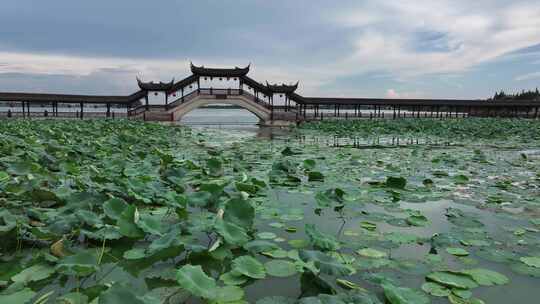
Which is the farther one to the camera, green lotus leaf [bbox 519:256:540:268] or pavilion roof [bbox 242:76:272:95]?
pavilion roof [bbox 242:76:272:95]

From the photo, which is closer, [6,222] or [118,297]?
[118,297]

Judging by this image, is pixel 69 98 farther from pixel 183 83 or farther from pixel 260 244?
pixel 260 244

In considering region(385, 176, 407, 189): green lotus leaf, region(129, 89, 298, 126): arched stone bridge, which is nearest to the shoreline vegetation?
region(129, 89, 298, 126): arched stone bridge

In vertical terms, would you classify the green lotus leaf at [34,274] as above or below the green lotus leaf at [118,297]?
below

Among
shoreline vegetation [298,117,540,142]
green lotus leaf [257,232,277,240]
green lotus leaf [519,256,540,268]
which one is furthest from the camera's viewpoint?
shoreline vegetation [298,117,540,142]

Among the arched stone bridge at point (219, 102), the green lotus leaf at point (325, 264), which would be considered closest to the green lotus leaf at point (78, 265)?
the green lotus leaf at point (325, 264)

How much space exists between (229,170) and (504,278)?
4.40 m

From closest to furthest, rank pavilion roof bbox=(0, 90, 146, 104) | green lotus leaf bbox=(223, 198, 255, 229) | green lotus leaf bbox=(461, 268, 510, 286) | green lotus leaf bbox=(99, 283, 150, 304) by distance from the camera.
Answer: green lotus leaf bbox=(99, 283, 150, 304), green lotus leaf bbox=(461, 268, 510, 286), green lotus leaf bbox=(223, 198, 255, 229), pavilion roof bbox=(0, 90, 146, 104)

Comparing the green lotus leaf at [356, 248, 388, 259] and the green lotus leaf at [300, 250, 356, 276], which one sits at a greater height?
the green lotus leaf at [300, 250, 356, 276]

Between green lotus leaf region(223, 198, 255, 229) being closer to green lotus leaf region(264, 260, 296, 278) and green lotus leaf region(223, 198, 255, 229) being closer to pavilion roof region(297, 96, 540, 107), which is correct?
green lotus leaf region(264, 260, 296, 278)

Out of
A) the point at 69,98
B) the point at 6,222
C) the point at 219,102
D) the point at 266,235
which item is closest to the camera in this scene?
the point at 6,222

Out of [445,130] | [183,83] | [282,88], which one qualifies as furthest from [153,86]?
[445,130]

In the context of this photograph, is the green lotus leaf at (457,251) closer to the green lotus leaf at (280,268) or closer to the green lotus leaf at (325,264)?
the green lotus leaf at (325,264)

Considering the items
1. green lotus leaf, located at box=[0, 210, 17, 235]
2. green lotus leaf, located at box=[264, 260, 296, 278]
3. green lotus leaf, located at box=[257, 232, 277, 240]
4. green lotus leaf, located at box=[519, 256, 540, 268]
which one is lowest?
green lotus leaf, located at box=[519, 256, 540, 268]
